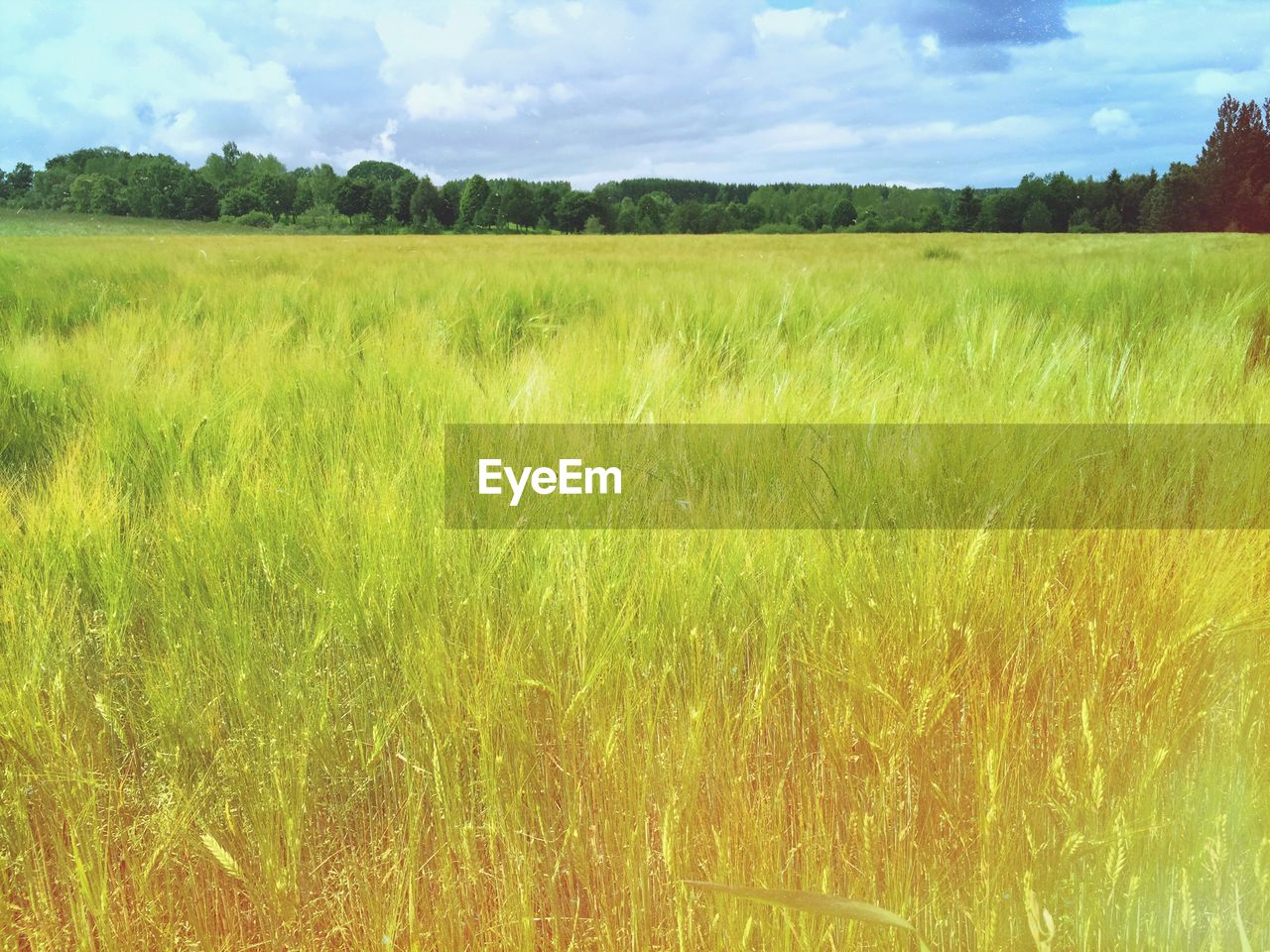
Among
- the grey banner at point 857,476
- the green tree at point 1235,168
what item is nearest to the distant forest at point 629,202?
the green tree at point 1235,168

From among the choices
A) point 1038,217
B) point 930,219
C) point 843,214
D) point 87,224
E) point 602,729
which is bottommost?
point 602,729

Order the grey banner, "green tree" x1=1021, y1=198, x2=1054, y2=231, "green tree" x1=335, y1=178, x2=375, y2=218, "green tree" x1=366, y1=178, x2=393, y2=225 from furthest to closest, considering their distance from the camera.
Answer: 1. "green tree" x1=335, y1=178, x2=375, y2=218
2. "green tree" x1=366, y1=178, x2=393, y2=225
3. "green tree" x1=1021, y1=198, x2=1054, y2=231
4. the grey banner

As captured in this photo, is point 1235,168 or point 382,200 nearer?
point 1235,168

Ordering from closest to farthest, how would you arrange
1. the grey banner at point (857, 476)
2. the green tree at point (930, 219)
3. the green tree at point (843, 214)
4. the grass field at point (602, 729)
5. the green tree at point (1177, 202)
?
the grass field at point (602, 729) < the grey banner at point (857, 476) < the green tree at point (1177, 202) < the green tree at point (930, 219) < the green tree at point (843, 214)

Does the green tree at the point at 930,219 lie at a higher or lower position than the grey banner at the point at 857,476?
higher

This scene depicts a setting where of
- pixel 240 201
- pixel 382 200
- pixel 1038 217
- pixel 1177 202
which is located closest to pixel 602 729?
pixel 1038 217

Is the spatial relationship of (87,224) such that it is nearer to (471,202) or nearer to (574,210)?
(471,202)

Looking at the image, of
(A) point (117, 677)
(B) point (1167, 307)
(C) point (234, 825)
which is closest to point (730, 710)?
(C) point (234, 825)

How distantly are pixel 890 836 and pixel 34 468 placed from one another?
74.2 inches

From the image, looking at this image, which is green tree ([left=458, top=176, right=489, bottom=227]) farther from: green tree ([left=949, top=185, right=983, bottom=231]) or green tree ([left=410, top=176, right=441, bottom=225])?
green tree ([left=949, top=185, right=983, bottom=231])

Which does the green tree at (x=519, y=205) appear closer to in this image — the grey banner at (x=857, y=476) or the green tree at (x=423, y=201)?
the green tree at (x=423, y=201)

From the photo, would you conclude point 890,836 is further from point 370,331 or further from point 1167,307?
point 1167,307

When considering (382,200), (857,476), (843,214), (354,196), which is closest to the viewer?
(857,476)

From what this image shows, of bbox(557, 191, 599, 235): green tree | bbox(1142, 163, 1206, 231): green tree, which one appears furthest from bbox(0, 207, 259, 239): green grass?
bbox(1142, 163, 1206, 231): green tree
